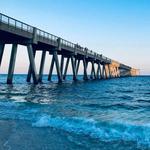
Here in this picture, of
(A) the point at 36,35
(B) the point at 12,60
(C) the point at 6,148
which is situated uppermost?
(A) the point at 36,35

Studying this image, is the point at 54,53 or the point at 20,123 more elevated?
the point at 54,53

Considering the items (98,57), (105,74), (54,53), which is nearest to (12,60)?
(54,53)

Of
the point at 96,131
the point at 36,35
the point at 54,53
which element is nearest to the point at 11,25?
the point at 36,35

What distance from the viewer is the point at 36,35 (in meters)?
37.6

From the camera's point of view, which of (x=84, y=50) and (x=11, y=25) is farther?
(x=84, y=50)

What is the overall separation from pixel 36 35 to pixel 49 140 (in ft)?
96.5

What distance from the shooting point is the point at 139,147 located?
331 inches

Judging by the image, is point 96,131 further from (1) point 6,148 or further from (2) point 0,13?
(2) point 0,13

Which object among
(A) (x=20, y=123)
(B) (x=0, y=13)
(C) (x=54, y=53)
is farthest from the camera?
(C) (x=54, y=53)

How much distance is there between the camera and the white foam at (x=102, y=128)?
9492mm

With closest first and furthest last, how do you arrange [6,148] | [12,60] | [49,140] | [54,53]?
[6,148] → [49,140] → [12,60] → [54,53]

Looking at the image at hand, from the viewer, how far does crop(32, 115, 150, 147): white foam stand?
31.1ft

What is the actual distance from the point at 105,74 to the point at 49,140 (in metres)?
86.3

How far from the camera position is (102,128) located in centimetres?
1081
